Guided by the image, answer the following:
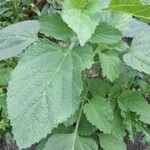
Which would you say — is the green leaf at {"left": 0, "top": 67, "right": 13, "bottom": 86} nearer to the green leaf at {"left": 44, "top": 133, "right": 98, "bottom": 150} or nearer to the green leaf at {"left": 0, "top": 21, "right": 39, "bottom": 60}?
the green leaf at {"left": 0, "top": 21, "right": 39, "bottom": 60}

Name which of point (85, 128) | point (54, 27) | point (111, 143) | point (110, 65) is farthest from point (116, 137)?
point (54, 27)

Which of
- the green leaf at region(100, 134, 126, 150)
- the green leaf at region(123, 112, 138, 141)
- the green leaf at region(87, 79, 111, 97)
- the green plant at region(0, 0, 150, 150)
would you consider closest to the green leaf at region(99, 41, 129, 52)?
the green plant at region(0, 0, 150, 150)

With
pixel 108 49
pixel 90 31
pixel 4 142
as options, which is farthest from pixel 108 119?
pixel 4 142

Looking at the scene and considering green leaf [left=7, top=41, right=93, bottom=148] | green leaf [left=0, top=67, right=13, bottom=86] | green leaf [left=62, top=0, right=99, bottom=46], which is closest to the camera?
green leaf [left=62, top=0, right=99, bottom=46]

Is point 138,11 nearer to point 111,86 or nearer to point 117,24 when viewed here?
point 117,24

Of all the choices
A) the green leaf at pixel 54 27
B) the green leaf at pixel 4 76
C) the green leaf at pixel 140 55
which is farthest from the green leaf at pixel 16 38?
the green leaf at pixel 140 55

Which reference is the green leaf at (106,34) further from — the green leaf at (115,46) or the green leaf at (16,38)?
the green leaf at (16,38)
